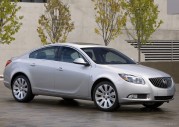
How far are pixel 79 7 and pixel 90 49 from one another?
23.8 meters

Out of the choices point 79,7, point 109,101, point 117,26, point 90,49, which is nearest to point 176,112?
point 109,101

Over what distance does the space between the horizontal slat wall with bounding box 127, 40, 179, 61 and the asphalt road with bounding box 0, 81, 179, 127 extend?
23841mm

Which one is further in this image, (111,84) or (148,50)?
(148,50)

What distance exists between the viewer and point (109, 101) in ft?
44.9

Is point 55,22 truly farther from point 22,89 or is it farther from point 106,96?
point 106,96

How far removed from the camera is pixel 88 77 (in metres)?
14.0

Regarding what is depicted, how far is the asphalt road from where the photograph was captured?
11.4 meters

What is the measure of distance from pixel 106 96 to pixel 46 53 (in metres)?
2.39

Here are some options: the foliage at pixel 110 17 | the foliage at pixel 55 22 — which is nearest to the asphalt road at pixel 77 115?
the foliage at pixel 110 17

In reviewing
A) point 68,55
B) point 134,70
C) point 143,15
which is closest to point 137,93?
point 134,70

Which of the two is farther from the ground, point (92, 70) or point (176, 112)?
point (92, 70)

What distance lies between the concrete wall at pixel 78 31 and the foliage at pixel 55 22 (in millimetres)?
1617

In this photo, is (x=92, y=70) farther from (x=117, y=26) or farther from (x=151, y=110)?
(x=117, y=26)

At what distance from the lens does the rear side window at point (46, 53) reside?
593 inches
